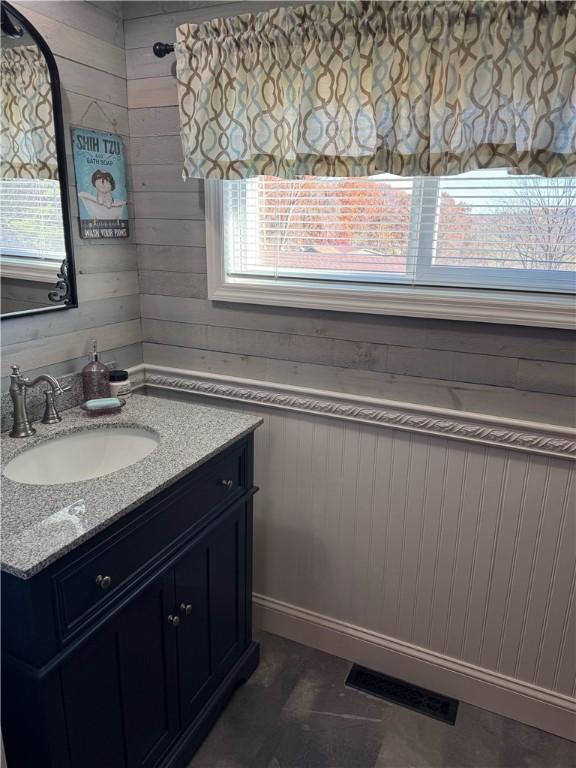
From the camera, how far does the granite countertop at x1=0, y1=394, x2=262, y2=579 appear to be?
1067 millimetres

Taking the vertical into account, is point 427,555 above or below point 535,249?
below

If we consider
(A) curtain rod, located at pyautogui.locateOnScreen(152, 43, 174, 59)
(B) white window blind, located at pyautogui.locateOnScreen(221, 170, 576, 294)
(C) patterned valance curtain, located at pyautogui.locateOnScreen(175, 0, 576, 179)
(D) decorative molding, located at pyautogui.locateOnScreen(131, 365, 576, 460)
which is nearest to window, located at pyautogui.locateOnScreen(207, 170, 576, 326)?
(B) white window blind, located at pyautogui.locateOnScreen(221, 170, 576, 294)

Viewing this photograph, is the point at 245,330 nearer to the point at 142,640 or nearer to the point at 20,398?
the point at 20,398

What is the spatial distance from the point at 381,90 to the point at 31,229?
Result: 40.6 inches

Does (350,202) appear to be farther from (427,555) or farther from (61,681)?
(61,681)

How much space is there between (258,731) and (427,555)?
75 centimetres

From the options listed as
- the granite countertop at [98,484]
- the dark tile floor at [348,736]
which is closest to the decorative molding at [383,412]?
the granite countertop at [98,484]

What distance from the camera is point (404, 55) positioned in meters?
1.43

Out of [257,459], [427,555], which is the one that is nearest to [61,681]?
[257,459]

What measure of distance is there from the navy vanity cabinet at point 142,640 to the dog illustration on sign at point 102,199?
2.89 feet

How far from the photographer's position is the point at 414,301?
5.35 feet

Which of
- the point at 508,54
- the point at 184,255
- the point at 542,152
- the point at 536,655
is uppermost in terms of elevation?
the point at 508,54

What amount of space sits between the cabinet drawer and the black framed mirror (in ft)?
2.32

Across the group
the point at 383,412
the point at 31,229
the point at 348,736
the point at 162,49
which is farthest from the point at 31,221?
the point at 348,736
